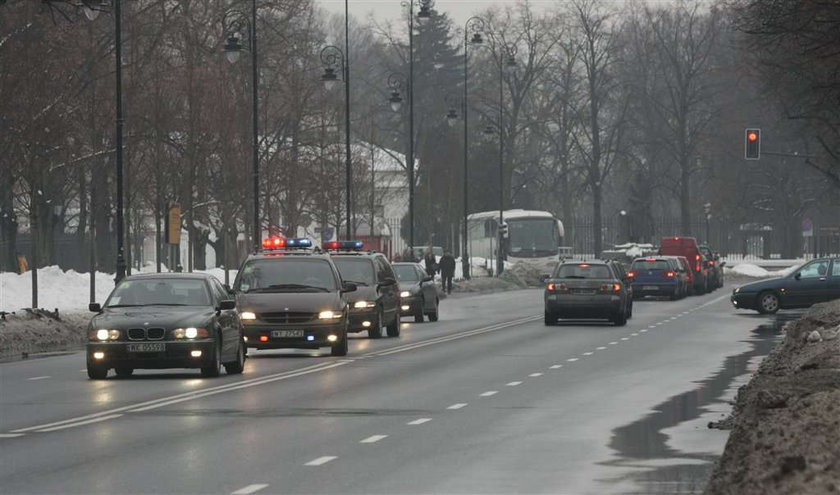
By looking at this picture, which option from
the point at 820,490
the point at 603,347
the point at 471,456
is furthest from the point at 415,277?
the point at 820,490

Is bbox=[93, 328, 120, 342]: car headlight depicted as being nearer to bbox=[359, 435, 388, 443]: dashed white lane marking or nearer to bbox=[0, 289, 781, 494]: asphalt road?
bbox=[0, 289, 781, 494]: asphalt road

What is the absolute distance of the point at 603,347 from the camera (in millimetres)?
32562

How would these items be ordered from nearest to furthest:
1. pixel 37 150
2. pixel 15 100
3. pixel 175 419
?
pixel 175 419 → pixel 15 100 → pixel 37 150

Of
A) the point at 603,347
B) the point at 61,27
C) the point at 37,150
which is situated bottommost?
the point at 603,347

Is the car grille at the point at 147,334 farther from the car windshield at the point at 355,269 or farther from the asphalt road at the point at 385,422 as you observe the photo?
the car windshield at the point at 355,269

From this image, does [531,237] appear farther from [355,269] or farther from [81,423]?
[81,423]

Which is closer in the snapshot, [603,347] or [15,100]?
[603,347]

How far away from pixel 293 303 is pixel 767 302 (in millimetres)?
21530

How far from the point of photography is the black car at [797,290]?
47.1 meters

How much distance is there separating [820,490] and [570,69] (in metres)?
Answer: 100

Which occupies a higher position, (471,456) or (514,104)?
(514,104)

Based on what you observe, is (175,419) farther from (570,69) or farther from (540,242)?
(570,69)

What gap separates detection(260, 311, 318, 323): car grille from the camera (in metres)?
29.8

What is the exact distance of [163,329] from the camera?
24.2m
